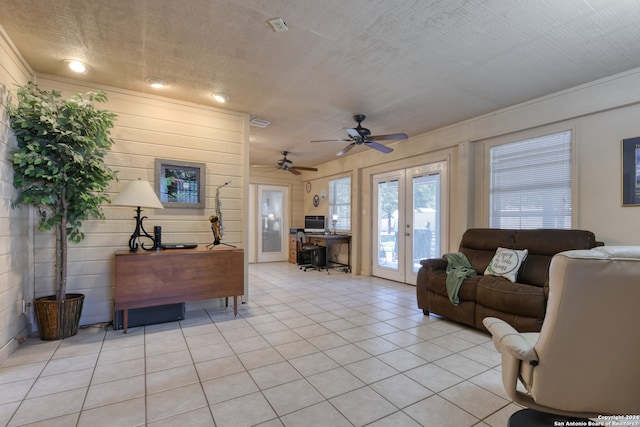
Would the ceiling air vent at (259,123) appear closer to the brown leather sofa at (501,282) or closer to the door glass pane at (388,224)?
the door glass pane at (388,224)

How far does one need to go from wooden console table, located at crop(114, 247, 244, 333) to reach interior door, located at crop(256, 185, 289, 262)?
171 inches

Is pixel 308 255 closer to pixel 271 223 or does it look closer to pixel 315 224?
pixel 315 224

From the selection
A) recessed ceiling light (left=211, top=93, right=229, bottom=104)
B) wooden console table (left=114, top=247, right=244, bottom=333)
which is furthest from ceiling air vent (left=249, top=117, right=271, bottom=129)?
wooden console table (left=114, top=247, right=244, bottom=333)

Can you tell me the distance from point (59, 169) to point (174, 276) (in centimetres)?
140

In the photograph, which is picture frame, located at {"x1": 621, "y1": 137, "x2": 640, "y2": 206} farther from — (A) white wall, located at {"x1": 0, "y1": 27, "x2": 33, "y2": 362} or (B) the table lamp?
(A) white wall, located at {"x1": 0, "y1": 27, "x2": 33, "y2": 362}

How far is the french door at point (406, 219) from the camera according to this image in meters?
4.93

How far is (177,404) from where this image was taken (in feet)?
6.15

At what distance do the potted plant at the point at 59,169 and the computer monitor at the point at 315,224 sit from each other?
4787 mm

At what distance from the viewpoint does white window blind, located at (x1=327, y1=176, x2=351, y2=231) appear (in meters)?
6.93

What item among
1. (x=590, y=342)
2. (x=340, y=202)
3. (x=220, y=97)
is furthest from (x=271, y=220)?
(x=590, y=342)

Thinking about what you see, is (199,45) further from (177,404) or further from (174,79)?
(177,404)

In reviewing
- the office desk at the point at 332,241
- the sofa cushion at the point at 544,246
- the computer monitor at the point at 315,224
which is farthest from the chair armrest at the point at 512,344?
the computer monitor at the point at 315,224

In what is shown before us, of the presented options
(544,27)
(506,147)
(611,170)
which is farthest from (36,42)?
(611,170)

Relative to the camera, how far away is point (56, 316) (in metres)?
2.80
